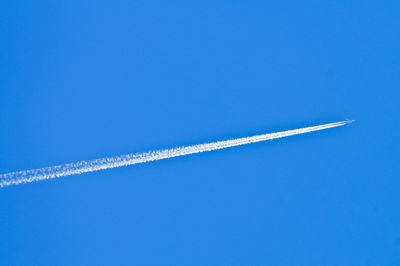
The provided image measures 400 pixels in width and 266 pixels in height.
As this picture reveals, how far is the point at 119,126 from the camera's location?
188 cm

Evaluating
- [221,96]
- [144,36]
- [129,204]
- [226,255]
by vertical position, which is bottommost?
[226,255]

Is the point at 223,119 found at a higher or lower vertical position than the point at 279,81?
lower

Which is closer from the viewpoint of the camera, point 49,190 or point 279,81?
point 49,190

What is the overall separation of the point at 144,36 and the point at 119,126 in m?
0.59

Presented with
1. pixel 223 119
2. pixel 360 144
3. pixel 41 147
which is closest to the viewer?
pixel 41 147

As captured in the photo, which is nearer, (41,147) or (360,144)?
(41,147)

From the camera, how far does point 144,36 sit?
1908mm

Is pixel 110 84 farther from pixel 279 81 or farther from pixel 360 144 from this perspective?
pixel 360 144

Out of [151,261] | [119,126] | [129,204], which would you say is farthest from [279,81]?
[151,261]

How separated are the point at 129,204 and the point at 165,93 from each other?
2.43 feet

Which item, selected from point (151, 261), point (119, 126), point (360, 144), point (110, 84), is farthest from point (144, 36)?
point (360, 144)

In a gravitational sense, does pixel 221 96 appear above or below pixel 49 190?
above

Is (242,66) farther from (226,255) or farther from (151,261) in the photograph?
Result: (151,261)

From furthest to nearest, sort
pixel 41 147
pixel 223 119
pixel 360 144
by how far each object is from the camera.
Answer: pixel 360 144
pixel 223 119
pixel 41 147
